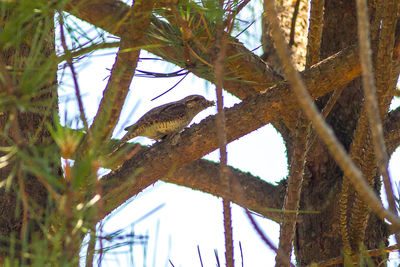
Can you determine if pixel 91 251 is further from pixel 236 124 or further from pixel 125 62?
pixel 236 124

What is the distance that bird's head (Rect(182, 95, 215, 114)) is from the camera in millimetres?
6020

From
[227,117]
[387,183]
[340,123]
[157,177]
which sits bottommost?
[387,183]

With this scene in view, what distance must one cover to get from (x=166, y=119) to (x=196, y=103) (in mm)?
606

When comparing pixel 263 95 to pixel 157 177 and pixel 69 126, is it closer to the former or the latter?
pixel 157 177

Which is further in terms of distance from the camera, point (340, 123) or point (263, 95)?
point (340, 123)

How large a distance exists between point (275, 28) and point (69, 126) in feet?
2.83

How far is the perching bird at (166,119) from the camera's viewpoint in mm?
5543

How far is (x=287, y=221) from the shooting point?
3.52 meters

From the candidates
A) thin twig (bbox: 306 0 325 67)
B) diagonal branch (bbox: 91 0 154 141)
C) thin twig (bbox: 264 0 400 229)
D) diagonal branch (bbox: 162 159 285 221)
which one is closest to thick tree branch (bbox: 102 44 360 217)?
thin twig (bbox: 306 0 325 67)

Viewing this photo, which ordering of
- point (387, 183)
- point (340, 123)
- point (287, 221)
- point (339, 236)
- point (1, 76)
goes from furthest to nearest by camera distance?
point (340, 123), point (339, 236), point (287, 221), point (1, 76), point (387, 183)

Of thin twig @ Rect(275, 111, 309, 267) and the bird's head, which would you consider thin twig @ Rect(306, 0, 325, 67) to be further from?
the bird's head

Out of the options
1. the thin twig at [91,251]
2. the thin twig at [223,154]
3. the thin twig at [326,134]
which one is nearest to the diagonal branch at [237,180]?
the thin twig at [223,154]

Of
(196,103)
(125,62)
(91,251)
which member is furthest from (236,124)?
(196,103)

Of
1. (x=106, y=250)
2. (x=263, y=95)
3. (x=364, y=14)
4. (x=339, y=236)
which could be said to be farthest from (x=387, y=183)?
(x=339, y=236)
